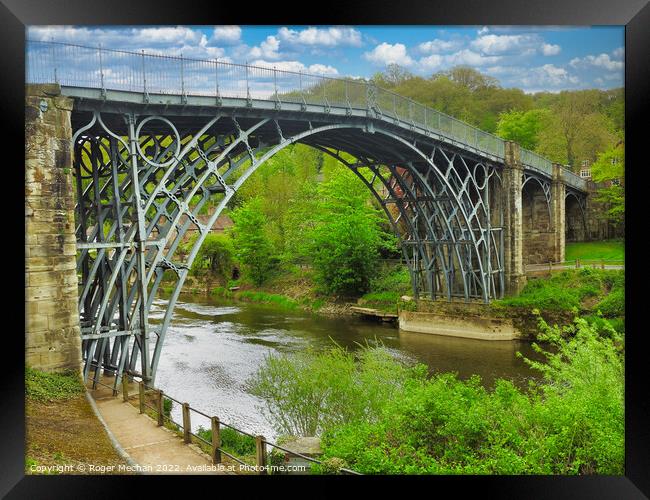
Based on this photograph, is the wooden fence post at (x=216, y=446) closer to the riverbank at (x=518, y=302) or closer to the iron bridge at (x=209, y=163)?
the iron bridge at (x=209, y=163)

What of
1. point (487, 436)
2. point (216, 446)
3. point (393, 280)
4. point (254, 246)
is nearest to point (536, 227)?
point (393, 280)

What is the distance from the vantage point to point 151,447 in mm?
8703

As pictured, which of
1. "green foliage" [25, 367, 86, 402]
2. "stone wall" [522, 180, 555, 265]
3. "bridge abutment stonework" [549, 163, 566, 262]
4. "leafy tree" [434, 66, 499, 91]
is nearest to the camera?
"green foliage" [25, 367, 86, 402]

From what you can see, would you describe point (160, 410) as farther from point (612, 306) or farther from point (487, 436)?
Result: point (612, 306)

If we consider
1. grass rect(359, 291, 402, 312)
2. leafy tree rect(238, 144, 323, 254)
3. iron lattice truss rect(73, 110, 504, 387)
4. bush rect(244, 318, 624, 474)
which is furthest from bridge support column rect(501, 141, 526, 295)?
bush rect(244, 318, 624, 474)

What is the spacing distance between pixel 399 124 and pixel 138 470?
47.7 ft

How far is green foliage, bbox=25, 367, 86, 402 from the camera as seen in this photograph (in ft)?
29.1

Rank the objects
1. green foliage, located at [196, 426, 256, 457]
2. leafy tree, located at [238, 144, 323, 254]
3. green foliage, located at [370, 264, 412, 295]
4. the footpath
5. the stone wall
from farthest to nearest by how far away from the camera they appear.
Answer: leafy tree, located at [238, 144, 323, 254] < green foliage, located at [370, 264, 412, 295] < the stone wall < green foliage, located at [196, 426, 256, 457] < the footpath

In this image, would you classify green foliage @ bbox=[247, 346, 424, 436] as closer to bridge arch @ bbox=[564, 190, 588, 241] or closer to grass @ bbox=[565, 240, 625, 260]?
grass @ bbox=[565, 240, 625, 260]

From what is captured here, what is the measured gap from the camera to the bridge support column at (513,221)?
25828 mm

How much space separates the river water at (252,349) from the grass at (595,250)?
4093 mm

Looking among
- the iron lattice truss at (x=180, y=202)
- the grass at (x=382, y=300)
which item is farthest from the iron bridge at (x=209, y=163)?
the grass at (x=382, y=300)

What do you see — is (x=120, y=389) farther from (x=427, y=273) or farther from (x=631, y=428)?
(x=427, y=273)
